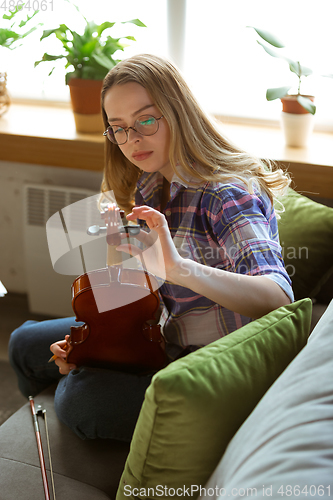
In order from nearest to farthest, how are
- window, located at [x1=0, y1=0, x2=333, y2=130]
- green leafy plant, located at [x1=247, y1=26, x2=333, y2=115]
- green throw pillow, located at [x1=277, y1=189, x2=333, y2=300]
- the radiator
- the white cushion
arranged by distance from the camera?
the white cushion → green throw pillow, located at [x1=277, y1=189, x2=333, y2=300] → green leafy plant, located at [x1=247, y1=26, x2=333, y2=115] → window, located at [x1=0, y1=0, x2=333, y2=130] → the radiator

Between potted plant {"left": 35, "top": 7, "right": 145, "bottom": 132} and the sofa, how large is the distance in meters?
1.26

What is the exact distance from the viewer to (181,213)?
1.05m

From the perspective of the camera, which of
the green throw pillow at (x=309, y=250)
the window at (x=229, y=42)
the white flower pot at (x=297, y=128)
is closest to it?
the green throw pillow at (x=309, y=250)

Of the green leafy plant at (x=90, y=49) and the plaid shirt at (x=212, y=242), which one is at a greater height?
the green leafy plant at (x=90, y=49)

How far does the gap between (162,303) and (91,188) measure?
0.84m

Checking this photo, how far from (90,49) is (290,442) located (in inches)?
61.3

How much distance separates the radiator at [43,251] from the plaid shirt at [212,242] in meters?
0.72

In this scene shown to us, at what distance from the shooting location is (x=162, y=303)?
114 cm

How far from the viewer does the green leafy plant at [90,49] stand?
1.62m

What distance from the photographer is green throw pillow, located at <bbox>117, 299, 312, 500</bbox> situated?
599mm

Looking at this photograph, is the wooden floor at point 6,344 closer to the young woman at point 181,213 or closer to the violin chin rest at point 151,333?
the young woman at point 181,213

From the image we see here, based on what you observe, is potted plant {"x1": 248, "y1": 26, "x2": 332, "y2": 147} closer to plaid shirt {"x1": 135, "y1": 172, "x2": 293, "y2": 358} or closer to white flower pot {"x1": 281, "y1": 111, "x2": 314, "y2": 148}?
white flower pot {"x1": 281, "y1": 111, "x2": 314, "y2": 148}

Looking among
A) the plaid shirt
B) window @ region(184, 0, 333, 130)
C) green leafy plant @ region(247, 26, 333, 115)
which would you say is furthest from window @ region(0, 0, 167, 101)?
the plaid shirt

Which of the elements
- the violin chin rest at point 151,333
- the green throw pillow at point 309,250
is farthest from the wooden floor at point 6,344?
the green throw pillow at point 309,250
